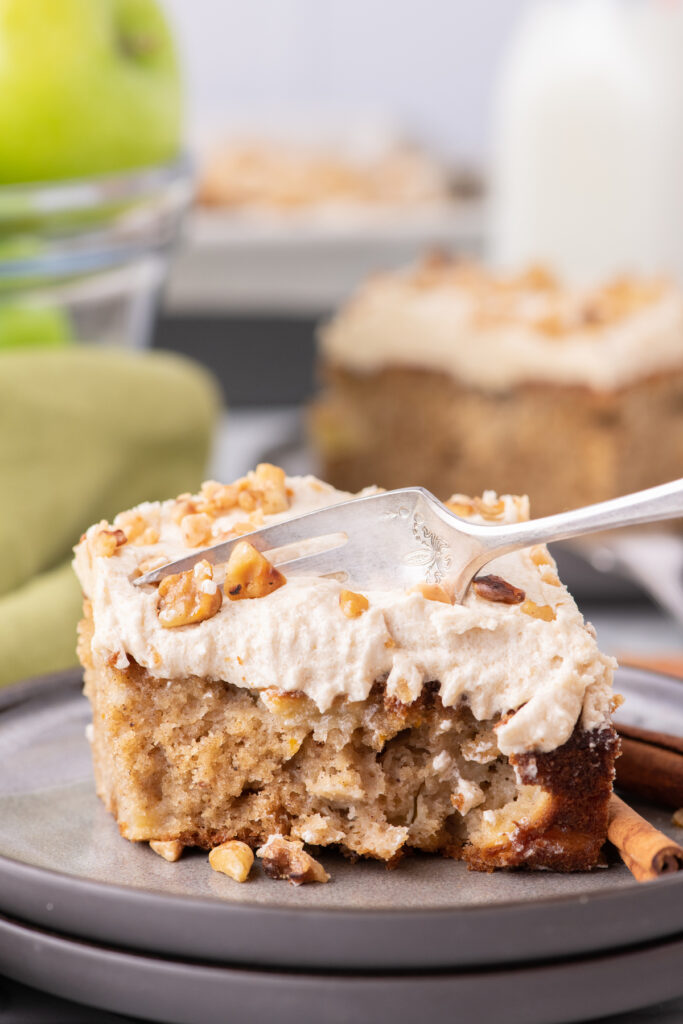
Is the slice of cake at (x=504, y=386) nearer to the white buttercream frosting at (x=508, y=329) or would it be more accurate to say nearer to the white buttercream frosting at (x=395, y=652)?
the white buttercream frosting at (x=508, y=329)

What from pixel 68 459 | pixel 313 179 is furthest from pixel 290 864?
pixel 313 179

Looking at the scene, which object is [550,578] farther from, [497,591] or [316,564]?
[316,564]

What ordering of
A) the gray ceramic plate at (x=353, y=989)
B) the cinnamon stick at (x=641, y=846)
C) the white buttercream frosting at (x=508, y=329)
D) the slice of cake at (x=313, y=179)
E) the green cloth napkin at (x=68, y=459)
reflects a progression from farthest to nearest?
the slice of cake at (x=313, y=179) → the white buttercream frosting at (x=508, y=329) → the green cloth napkin at (x=68, y=459) → the cinnamon stick at (x=641, y=846) → the gray ceramic plate at (x=353, y=989)

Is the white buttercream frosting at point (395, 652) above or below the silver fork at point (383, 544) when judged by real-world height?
below

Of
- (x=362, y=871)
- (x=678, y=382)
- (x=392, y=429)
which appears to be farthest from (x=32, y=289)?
(x=362, y=871)

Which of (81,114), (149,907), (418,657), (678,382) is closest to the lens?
(149,907)

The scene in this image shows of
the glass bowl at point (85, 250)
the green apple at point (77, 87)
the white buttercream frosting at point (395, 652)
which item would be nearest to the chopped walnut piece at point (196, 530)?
the white buttercream frosting at point (395, 652)

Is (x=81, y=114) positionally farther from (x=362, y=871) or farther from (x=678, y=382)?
(x=362, y=871)

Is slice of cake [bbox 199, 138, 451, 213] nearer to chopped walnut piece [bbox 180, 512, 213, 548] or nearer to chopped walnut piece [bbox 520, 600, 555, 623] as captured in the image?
chopped walnut piece [bbox 180, 512, 213, 548]
